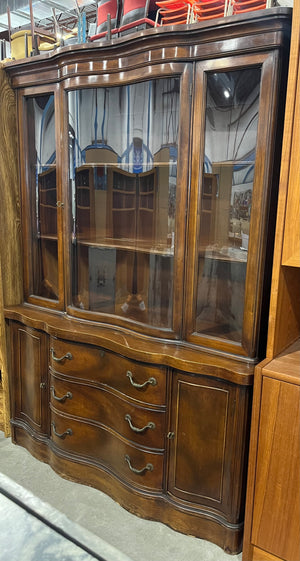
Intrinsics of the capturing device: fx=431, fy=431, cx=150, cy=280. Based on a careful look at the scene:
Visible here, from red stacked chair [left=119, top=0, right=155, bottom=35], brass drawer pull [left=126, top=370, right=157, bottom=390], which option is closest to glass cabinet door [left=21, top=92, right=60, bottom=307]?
red stacked chair [left=119, top=0, right=155, bottom=35]

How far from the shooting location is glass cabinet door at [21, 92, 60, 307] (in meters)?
2.08

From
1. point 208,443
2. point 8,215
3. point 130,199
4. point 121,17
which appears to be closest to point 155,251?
point 130,199

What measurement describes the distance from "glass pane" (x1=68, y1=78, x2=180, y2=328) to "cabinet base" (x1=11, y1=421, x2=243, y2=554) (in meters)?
0.74

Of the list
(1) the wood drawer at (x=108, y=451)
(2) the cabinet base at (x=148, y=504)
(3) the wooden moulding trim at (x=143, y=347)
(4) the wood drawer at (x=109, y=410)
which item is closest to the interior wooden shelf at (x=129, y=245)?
(3) the wooden moulding trim at (x=143, y=347)

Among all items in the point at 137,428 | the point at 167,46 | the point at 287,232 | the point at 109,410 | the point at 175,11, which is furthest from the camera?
the point at 109,410

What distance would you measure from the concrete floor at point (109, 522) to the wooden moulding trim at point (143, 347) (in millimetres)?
643

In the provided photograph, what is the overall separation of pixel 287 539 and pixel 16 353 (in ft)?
5.05

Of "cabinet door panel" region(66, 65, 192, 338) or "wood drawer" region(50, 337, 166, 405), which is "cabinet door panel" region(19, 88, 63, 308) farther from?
"wood drawer" region(50, 337, 166, 405)

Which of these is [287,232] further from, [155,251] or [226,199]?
[155,251]

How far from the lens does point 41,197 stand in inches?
86.0

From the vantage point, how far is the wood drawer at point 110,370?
1755mm

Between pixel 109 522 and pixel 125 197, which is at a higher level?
pixel 125 197

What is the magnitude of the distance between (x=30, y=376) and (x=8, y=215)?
0.85 m

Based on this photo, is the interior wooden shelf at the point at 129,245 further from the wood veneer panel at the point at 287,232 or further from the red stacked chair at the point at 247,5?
the red stacked chair at the point at 247,5
